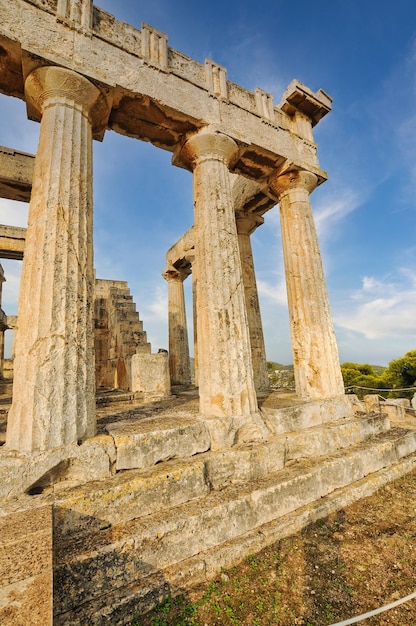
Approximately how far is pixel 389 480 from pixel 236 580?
2984 mm

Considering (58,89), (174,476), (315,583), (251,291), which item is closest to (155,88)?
(58,89)

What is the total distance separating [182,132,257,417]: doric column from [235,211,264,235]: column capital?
3195 millimetres

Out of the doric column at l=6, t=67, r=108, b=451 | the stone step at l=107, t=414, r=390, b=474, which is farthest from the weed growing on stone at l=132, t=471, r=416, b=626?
the doric column at l=6, t=67, r=108, b=451

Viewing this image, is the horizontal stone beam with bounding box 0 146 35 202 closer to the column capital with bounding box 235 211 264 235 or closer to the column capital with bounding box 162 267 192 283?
the column capital with bounding box 235 211 264 235

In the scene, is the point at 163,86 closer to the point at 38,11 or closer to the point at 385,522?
the point at 38,11

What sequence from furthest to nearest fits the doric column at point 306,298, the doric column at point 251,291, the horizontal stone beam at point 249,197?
the doric column at point 251,291 → the horizontal stone beam at point 249,197 → the doric column at point 306,298

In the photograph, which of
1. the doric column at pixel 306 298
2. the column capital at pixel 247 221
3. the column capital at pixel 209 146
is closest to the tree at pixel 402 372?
the column capital at pixel 247 221

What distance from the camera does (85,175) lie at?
3.55 meters

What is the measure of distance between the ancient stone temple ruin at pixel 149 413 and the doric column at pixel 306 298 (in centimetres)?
3

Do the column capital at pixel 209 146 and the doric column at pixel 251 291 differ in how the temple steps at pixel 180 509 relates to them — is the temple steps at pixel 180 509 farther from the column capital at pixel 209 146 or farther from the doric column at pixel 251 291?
the column capital at pixel 209 146

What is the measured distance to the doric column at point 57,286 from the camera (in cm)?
276

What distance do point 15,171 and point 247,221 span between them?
5.82 metres

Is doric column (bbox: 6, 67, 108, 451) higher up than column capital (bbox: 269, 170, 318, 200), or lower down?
lower down

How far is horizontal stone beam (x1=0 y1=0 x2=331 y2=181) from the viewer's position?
11.9 ft
